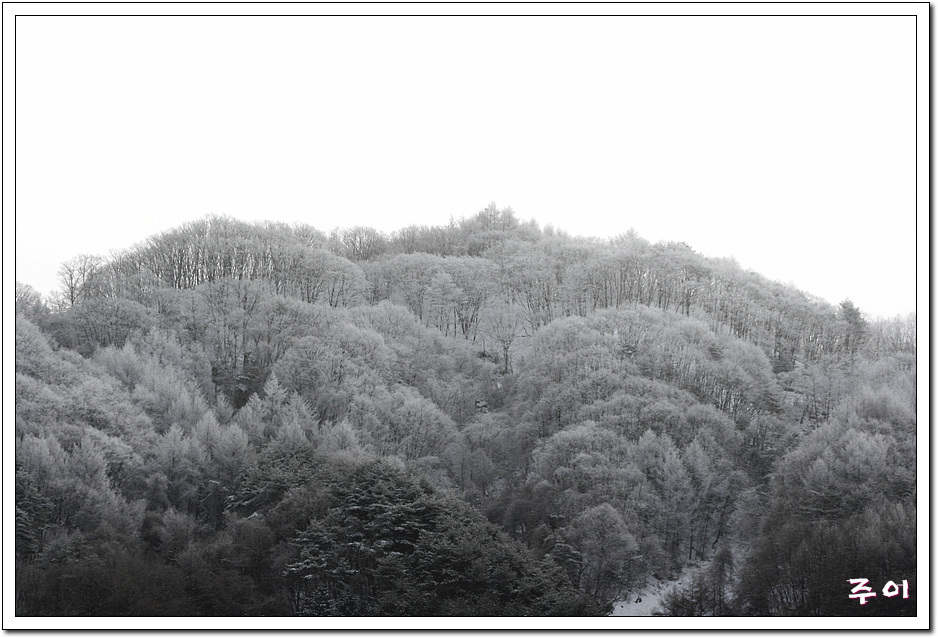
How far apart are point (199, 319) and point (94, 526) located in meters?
29.8

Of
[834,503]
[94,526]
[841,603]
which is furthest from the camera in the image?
[834,503]

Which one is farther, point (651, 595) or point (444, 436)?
point (444, 436)

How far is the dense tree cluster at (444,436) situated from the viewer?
28.6 metres

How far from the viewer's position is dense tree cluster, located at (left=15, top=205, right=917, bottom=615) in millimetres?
28625

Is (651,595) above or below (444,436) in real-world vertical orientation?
below

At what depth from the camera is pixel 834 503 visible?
118 feet

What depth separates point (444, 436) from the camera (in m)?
52.8

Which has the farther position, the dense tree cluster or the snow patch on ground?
the snow patch on ground

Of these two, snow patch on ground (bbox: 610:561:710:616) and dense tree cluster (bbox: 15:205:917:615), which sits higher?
dense tree cluster (bbox: 15:205:917:615)

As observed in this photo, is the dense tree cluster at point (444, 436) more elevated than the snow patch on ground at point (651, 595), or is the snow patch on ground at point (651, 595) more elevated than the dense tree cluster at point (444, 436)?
the dense tree cluster at point (444, 436)

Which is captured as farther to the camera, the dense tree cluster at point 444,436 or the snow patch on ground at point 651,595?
the snow patch on ground at point 651,595

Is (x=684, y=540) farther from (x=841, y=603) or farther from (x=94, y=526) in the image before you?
(x=94, y=526)

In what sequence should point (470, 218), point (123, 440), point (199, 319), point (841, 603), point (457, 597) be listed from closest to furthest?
point (841, 603) → point (457, 597) → point (123, 440) → point (199, 319) → point (470, 218)

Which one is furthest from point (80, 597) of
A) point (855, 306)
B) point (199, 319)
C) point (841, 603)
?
point (855, 306)
